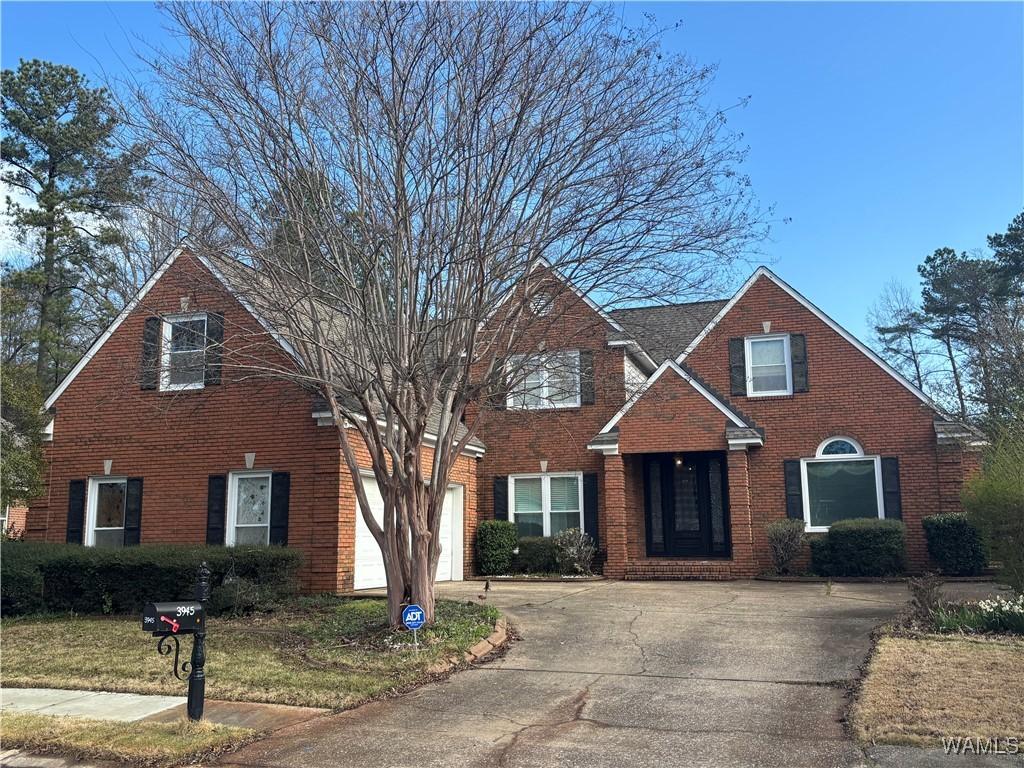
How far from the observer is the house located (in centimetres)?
1497

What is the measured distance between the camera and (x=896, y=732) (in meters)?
6.27

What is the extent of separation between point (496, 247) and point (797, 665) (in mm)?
5867

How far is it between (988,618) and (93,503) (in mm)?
15420

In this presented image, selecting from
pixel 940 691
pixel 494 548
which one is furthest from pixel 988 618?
pixel 494 548

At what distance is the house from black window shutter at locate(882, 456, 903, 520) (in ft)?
0.15

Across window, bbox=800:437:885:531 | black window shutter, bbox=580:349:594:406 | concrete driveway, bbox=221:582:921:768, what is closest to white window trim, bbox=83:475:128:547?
concrete driveway, bbox=221:582:921:768

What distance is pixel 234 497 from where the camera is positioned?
15406 mm

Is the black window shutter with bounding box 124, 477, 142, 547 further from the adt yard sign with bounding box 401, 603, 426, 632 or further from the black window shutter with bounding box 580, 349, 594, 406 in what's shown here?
the black window shutter with bounding box 580, 349, 594, 406

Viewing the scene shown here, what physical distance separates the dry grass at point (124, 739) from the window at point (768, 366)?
50.1 feet

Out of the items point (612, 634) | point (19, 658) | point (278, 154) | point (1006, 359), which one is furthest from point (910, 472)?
point (19, 658)

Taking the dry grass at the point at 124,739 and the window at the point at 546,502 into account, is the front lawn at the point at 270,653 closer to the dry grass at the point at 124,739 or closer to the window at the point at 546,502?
the dry grass at the point at 124,739

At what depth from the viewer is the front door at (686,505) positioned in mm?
19344

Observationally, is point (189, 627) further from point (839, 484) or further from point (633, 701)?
point (839, 484)

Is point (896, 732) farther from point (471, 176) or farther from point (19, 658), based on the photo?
point (19, 658)
